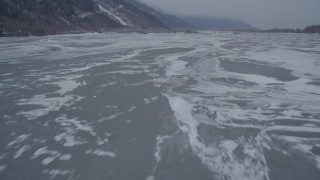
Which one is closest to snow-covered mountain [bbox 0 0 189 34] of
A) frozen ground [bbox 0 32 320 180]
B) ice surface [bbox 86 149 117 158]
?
frozen ground [bbox 0 32 320 180]

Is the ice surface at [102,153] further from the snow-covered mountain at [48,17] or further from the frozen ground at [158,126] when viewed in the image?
the snow-covered mountain at [48,17]

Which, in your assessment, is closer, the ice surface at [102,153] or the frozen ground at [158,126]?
the frozen ground at [158,126]

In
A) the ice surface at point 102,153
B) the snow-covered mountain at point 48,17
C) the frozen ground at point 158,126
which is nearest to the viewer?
the frozen ground at point 158,126

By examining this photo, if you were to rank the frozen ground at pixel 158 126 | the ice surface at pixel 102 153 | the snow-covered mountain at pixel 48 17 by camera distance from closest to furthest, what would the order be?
the frozen ground at pixel 158 126 < the ice surface at pixel 102 153 < the snow-covered mountain at pixel 48 17

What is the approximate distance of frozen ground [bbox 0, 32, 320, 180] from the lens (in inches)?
211

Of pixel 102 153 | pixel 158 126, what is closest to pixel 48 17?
pixel 158 126

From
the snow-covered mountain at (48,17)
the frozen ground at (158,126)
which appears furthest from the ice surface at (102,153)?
the snow-covered mountain at (48,17)

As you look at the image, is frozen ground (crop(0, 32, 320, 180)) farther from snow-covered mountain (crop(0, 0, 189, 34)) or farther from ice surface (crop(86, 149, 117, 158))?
snow-covered mountain (crop(0, 0, 189, 34))

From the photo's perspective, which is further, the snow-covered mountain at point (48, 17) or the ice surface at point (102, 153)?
the snow-covered mountain at point (48, 17)

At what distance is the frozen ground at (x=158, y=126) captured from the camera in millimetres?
5363

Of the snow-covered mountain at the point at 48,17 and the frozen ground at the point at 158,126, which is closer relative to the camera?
the frozen ground at the point at 158,126

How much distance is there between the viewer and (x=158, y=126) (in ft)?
24.3

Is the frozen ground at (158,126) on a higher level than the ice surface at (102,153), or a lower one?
lower

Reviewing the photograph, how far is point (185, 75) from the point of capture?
13.9 m
